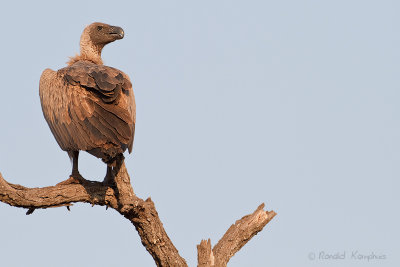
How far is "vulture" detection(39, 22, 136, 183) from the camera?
8.62 m

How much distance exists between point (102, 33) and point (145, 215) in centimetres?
455

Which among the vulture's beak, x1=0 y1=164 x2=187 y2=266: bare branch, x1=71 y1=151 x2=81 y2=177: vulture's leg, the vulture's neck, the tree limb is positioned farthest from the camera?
the vulture's beak

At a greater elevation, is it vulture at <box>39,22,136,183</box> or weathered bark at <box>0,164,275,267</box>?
vulture at <box>39,22,136,183</box>

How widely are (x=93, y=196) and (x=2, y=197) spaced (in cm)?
144

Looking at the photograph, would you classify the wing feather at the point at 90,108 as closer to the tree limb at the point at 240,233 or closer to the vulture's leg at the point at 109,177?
the vulture's leg at the point at 109,177

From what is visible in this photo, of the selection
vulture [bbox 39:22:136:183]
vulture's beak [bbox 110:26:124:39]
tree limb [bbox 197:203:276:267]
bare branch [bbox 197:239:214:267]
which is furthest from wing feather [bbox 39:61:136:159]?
vulture's beak [bbox 110:26:124:39]

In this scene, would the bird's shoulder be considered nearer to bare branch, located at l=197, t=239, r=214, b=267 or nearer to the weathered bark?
the weathered bark

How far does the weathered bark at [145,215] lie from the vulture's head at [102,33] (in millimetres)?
3666

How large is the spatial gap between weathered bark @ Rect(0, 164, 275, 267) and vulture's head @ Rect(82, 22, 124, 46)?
12.0 feet

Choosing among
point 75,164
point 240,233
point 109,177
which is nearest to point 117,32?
point 75,164

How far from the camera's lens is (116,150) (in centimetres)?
847

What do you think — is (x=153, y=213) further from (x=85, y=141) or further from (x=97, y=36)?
(x=97, y=36)

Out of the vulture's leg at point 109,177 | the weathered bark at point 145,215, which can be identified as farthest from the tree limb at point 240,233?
the vulture's leg at point 109,177

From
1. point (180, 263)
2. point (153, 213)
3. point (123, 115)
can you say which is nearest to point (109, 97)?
point (123, 115)
